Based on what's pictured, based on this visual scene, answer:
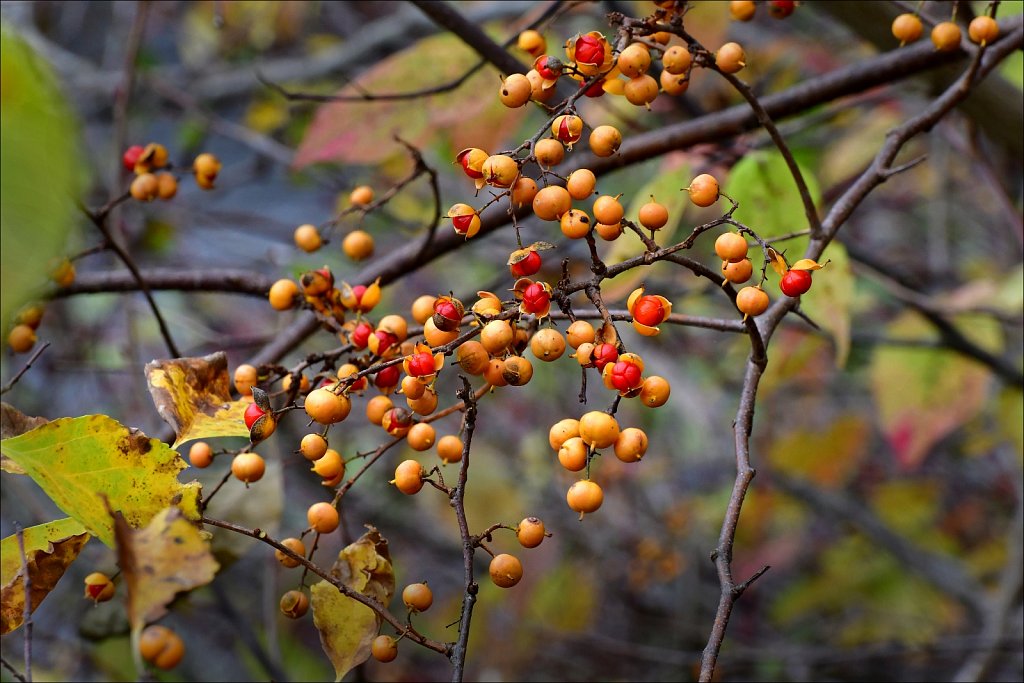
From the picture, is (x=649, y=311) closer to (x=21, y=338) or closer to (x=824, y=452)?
(x=21, y=338)

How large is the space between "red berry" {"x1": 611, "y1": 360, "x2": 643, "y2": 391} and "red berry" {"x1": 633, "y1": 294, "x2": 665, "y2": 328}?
1.5 inches

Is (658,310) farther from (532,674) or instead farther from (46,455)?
(532,674)

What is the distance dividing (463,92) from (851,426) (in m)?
1.63

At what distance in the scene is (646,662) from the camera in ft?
6.84

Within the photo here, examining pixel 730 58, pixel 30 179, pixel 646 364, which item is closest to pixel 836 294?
pixel 730 58

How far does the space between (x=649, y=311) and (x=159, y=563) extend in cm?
32

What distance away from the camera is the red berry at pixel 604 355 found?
1.86ft

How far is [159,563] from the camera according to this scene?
0.44 metres

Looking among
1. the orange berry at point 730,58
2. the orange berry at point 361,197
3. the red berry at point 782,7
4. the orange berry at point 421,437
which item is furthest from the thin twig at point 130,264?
the red berry at point 782,7

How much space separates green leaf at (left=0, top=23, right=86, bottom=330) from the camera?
29 cm

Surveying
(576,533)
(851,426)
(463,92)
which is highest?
(463,92)

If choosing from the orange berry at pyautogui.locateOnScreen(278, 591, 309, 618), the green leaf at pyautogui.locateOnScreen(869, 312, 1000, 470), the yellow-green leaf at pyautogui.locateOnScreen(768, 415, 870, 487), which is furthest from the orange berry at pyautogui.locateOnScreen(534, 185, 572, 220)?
the yellow-green leaf at pyautogui.locateOnScreen(768, 415, 870, 487)

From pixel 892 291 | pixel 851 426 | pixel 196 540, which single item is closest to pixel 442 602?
pixel 851 426

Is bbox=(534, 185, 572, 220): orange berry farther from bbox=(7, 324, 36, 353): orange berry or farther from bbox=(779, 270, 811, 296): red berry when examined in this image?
bbox=(7, 324, 36, 353): orange berry
